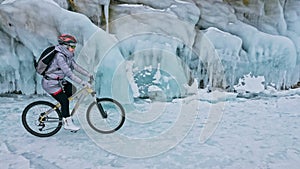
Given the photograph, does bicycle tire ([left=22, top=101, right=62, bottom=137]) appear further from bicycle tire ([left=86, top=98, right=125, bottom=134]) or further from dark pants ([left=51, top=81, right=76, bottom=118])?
bicycle tire ([left=86, top=98, right=125, bottom=134])

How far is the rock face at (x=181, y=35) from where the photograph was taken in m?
5.60

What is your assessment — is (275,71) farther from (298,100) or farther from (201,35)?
(201,35)

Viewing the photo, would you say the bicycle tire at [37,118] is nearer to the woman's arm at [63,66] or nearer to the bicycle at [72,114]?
the bicycle at [72,114]

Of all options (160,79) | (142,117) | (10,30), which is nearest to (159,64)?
(160,79)

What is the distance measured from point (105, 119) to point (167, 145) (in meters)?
0.95

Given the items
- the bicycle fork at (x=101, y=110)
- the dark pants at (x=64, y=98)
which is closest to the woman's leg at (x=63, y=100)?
the dark pants at (x=64, y=98)

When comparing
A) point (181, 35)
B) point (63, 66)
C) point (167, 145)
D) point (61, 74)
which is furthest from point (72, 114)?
point (181, 35)

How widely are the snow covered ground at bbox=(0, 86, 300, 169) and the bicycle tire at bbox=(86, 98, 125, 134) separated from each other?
0.41 ft

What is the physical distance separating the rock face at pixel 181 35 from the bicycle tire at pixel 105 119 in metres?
2.18

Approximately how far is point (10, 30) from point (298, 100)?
7215 mm

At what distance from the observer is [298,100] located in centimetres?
697

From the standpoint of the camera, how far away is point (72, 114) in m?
3.55

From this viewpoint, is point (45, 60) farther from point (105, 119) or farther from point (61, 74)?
point (105, 119)

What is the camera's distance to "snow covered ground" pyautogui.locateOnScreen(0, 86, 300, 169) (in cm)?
277
